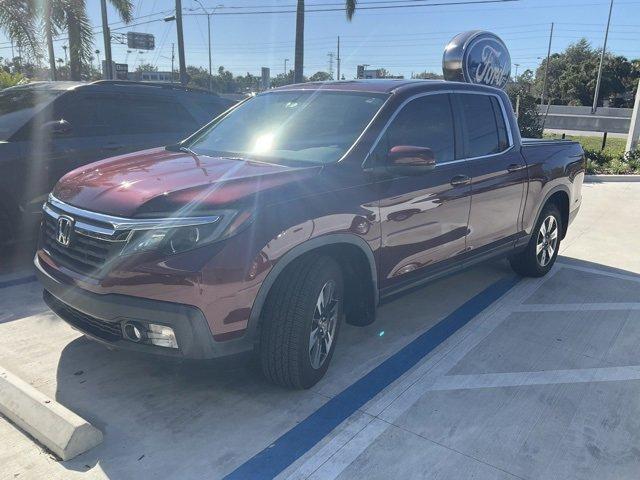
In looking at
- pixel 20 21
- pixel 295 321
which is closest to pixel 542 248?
pixel 295 321

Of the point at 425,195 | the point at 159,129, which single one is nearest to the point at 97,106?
the point at 159,129

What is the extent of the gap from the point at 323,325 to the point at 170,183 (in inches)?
47.5

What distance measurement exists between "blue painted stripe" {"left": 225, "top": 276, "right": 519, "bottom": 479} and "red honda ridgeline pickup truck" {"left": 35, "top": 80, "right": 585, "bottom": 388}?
24 cm

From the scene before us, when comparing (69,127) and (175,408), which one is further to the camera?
(69,127)

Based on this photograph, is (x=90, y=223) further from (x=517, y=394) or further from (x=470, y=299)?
(x=470, y=299)

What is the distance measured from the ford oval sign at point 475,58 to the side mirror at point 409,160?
17.5 feet

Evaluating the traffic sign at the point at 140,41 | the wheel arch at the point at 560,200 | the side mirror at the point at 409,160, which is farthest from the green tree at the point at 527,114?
the traffic sign at the point at 140,41

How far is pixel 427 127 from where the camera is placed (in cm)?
407

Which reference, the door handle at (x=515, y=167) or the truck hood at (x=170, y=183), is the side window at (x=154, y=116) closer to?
the truck hood at (x=170, y=183)

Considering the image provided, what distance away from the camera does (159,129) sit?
6680 millimetres

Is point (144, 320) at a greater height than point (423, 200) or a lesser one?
lesser

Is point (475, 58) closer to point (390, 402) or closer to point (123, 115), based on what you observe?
point (123, 115)

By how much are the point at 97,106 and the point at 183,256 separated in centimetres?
420

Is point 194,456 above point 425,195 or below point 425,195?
below
